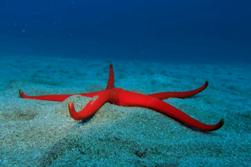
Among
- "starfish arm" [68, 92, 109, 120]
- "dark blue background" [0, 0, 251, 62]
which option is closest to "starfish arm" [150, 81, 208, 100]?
"starfish arm" [68, 92, 109, 120]

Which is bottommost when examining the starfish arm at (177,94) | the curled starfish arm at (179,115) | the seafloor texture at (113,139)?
the seafloor texture at (113,139)

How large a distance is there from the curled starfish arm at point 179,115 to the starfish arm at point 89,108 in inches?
22.5

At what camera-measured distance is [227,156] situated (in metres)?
2.44

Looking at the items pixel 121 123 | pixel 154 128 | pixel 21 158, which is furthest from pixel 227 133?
pixel 21 158

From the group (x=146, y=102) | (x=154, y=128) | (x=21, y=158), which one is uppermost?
(x=146, y=102)

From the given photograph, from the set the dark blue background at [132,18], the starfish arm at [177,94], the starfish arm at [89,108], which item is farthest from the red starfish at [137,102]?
the dark blue background at [132,18]

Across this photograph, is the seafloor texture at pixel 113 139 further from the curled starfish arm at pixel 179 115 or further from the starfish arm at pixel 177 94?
the starfish arm at pixel 177 94

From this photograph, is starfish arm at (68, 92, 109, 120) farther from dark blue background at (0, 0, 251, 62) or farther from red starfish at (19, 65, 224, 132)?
dark blue background at (0, 0, 251, 62)

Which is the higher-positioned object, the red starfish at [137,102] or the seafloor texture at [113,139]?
the red starfish at [137,102]

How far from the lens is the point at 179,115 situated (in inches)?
118

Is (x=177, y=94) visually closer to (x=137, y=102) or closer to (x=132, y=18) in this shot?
(x=137, y=102)

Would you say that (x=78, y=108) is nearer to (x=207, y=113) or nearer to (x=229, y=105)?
(x=207, y=113)

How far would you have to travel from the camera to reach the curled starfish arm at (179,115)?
2830 millimetres

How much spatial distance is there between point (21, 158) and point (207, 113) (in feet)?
8.25
